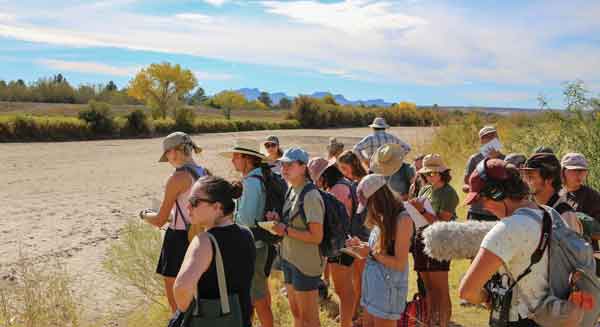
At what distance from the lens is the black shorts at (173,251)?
177 inches

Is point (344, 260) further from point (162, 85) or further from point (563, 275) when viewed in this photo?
point (162, 85)

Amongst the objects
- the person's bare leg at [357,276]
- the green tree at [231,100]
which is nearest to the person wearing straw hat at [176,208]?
the person's bare leg at [357,276]

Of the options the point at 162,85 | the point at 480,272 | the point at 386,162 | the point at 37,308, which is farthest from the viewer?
the point at 162,85

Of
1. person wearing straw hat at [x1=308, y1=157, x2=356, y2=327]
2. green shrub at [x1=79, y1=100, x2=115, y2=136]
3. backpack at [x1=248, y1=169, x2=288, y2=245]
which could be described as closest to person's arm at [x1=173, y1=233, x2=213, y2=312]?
backpack at [x1=248, y1=169, x2=288, y2=245]

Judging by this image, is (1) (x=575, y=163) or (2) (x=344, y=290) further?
(2) (x=344, y=290)

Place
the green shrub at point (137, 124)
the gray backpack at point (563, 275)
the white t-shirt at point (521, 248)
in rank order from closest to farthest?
the white t-shirt at point (521, 248), the gray backpack at point (563, 275), the green shrub at point (137, 124)

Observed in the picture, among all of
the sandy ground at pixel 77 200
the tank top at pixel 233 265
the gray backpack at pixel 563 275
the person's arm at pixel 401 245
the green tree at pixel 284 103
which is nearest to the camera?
the gray backpack at pixel 563 275

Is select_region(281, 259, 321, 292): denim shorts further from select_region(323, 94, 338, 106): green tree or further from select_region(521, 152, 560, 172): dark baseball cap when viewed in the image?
select_region(323, 94, 338, 106): green tree

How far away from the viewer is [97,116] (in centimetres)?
3531

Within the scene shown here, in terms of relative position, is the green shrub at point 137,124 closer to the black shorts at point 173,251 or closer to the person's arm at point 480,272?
the black shorts at point 173,251

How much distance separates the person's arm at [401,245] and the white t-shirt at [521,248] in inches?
43.6

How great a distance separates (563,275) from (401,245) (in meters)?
1.26

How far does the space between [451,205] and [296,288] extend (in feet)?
6.42

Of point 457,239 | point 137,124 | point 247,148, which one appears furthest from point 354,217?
point 137,124
